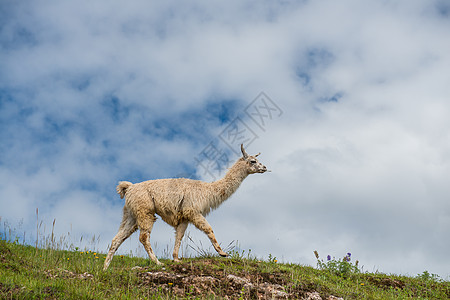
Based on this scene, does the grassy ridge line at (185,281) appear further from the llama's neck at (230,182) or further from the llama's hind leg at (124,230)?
the llama's neck at (230,182)

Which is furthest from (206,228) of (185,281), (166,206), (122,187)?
(122,187)

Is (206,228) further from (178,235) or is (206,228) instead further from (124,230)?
(124,230)

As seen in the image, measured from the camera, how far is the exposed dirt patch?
28.9 feet

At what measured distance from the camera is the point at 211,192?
12859 millimetres

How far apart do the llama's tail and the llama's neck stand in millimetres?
2521

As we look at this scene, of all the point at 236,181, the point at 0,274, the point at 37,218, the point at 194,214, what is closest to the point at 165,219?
the point at 194,214

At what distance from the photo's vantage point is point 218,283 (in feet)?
30.0

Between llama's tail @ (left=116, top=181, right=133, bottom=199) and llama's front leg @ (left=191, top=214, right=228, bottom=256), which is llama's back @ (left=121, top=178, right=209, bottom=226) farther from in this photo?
llama's tail @ (left=116, top=181, right=133, bottom=199)

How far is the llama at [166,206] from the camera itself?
11922 mm

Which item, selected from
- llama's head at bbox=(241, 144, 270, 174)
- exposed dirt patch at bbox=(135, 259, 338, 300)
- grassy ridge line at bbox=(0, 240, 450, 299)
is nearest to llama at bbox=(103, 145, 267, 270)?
grassy ridge line at bbox=(0, 240, 450, 299)

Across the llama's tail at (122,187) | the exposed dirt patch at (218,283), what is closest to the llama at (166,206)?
the llama's tail at (122,187)

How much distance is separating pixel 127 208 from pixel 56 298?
516 cm

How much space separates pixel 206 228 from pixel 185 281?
107 inches

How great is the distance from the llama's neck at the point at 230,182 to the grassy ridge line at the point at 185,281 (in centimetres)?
215
